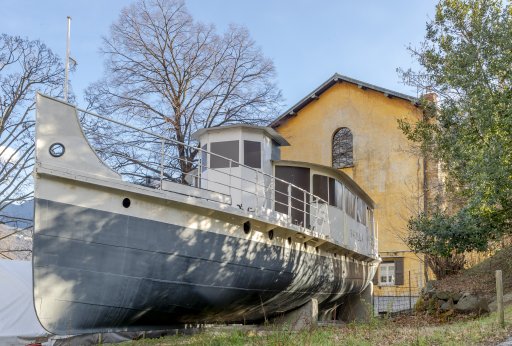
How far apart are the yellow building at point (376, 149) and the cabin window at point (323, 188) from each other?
1235 cm

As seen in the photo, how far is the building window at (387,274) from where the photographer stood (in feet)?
84.8

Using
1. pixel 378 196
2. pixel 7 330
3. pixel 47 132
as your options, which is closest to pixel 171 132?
pixel 378 196

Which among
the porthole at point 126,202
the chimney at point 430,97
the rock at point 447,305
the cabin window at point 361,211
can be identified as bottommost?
the rock at point 447,305

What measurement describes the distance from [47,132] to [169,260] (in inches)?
106

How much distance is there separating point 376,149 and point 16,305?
1862cm

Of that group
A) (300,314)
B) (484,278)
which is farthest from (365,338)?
(484,278)

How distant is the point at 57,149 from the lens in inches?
315

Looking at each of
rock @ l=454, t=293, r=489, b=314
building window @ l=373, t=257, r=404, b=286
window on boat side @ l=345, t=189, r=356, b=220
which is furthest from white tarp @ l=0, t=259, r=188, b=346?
building window @ l=373, t=257, r=404, b=286

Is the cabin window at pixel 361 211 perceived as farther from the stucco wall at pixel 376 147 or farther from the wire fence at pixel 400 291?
the stucco wall at pixel 376 147

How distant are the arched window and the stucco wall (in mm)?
281

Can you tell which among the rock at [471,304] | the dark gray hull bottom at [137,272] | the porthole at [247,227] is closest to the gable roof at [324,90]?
the rock at [471,304]

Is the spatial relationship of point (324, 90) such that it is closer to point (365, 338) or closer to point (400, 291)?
point (400, 291)

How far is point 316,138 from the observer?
28.6 meters

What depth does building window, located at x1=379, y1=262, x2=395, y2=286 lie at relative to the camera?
84.8 ft
